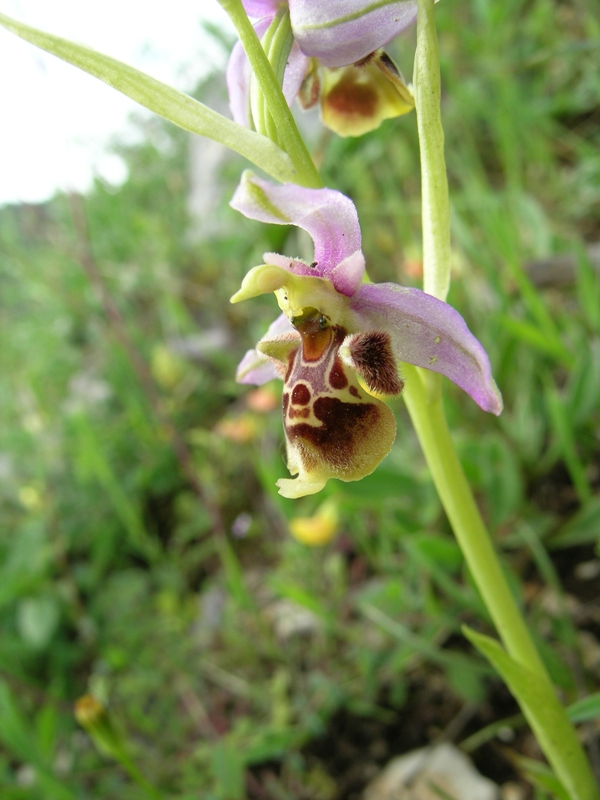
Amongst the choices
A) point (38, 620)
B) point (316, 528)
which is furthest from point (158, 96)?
point (38, 620)

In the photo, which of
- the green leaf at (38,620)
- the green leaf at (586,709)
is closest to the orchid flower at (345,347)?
the green leaf at (586,709)

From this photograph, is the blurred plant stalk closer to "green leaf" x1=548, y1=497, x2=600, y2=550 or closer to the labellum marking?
the labellum marking

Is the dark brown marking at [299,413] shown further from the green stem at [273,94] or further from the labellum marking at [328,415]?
the green stem at [273,94]

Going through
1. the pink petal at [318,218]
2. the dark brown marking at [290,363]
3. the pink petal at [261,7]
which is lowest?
the dark brown marking at [290,363]

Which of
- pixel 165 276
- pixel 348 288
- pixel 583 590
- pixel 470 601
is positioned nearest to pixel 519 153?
pixel 165 276

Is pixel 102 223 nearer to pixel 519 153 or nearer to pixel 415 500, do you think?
pixel 519 153

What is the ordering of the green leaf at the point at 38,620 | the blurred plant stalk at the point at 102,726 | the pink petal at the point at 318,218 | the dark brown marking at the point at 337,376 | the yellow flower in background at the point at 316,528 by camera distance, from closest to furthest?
the pink petal at the point at 318,218 → the dark brown marking at the point at 337,376 → the blurred plant stalk at the point at 102,726 → the yellow flower in background at the point at 316,528 → the green leaf at the point at 38,620
